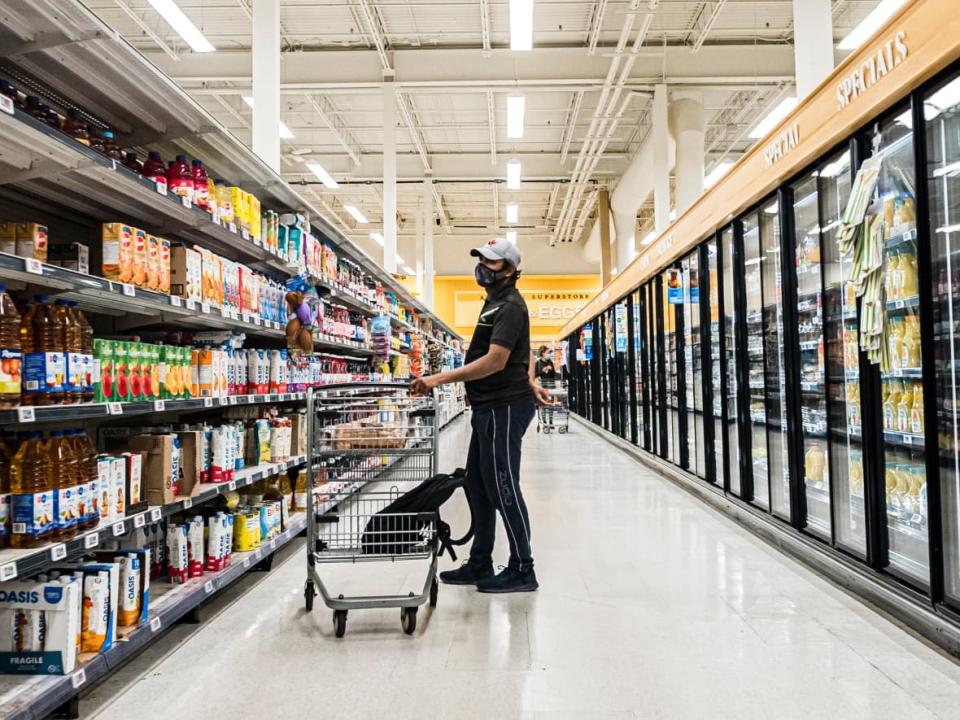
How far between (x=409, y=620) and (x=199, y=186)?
2.15 meters

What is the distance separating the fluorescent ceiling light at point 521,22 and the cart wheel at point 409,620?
6.23 meters

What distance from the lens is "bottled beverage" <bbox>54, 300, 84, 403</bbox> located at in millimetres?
2230

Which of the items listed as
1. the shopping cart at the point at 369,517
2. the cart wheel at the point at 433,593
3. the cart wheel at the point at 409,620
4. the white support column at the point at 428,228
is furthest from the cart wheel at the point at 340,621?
the white support column at the point at 428,228

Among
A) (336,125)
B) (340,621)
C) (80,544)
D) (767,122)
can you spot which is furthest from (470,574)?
(336,125)

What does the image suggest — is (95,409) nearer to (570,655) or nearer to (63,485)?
(63,485)

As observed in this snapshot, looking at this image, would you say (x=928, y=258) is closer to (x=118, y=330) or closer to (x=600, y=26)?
(x=118, y=330)

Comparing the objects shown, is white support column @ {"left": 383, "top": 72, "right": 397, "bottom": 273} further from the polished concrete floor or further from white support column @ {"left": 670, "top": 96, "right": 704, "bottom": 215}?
the polished concrete floor

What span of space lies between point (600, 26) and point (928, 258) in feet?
26.2

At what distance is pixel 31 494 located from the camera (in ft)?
6.75

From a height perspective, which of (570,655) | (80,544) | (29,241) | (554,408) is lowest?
(570,655)

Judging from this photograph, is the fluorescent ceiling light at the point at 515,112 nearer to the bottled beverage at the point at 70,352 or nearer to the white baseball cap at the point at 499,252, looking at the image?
the white baseball cap at the point at 499,252

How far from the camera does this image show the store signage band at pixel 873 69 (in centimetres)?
283

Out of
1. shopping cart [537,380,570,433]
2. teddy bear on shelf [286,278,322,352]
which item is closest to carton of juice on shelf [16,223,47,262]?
teddy bear on shelf [286,278,322,352]

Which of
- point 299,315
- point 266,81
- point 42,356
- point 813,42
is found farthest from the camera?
point 266,81
